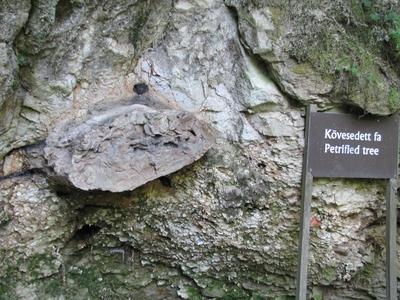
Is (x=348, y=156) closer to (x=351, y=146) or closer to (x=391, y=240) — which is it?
(x=351, y=146)

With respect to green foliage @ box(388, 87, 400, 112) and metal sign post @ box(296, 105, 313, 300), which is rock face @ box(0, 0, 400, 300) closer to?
green foliage @ box(388, 87, 400, 112)

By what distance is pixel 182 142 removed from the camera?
2846 millimetres

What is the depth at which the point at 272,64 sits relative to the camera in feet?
9.45

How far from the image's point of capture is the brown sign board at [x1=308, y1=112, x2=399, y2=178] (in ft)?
9.34

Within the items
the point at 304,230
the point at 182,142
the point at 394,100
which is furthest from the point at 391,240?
the point at 182,142

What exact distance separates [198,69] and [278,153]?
0.74m

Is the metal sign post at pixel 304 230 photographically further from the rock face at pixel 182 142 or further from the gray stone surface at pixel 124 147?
the gray stone surface at pixel 124 147

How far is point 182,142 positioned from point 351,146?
1037 millimetres

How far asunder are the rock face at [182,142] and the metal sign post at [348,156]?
123 millimetres

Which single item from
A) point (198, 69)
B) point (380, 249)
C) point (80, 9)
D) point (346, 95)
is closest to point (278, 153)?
point (346, 95)

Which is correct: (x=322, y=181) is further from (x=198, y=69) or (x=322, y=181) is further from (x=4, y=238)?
(x=4, y=238)

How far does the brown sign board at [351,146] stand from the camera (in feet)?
9.34

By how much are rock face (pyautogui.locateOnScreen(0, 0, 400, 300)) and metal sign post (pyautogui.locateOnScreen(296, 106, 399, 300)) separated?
0.12 metres

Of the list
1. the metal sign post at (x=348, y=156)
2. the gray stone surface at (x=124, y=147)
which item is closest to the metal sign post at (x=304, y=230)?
the metal sign post at (x=348, y=156)
